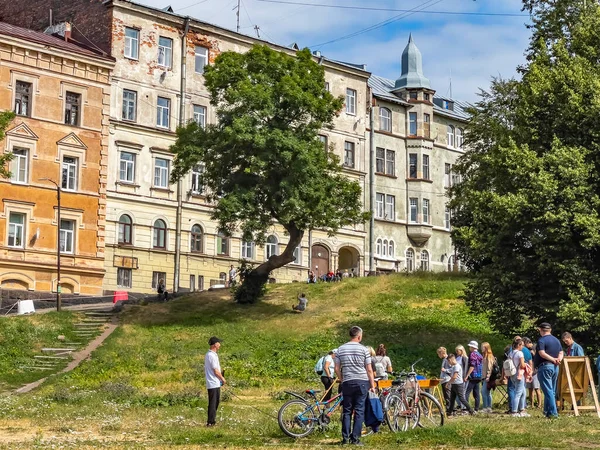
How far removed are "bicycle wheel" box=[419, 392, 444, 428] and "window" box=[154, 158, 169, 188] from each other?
4249 cm

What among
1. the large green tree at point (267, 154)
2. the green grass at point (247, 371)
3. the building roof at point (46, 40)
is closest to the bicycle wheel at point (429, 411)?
the green grass at point (247, 371)

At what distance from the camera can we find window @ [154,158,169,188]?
203 feet

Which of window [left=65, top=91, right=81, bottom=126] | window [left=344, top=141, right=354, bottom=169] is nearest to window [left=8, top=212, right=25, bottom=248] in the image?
window [left=65, top=91, right=81, bottom=126]

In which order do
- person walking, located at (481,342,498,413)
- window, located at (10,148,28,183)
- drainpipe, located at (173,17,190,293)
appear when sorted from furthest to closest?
drainpipe, located at (173,17,190,293)
window, located at (10,148,28,183)
person walking, located at (481,342,498,413)

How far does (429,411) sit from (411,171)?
57997mm

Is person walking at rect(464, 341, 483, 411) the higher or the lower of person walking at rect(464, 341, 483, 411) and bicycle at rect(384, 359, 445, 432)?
the higher

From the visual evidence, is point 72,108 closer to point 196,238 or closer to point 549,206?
point 196,238

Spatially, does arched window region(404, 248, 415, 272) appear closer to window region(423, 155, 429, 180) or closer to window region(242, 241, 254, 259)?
window region(423, 155, 429, 180)

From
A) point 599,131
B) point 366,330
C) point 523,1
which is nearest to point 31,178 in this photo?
point 366,330

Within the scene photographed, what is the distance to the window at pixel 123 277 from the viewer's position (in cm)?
5912

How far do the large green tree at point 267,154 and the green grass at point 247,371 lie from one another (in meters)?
3.43

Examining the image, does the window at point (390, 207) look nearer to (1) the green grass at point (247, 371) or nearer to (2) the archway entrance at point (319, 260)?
(2) the archway entrance at point (319, 260)

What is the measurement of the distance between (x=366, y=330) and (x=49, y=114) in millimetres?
23674

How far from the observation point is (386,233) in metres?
75.5
